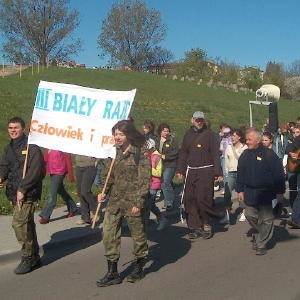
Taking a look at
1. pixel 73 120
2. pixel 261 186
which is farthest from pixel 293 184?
pixel 73 120

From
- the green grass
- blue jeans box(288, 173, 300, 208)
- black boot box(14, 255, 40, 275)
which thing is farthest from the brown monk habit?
the green grass

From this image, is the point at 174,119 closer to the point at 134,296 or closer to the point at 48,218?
the point at 48,218

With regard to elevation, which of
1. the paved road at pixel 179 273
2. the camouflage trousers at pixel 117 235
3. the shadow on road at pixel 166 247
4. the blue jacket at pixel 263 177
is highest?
the blue jacket at pixel 263 177

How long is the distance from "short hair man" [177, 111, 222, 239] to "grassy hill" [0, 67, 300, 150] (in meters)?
14.1

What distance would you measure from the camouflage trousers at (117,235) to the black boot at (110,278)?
8 centimetres

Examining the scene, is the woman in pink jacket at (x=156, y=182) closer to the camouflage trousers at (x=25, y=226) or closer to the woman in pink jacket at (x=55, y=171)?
the woman in pink jacket at (x=55, y=171)

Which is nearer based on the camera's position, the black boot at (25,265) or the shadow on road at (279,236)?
the black boot at (25,265)

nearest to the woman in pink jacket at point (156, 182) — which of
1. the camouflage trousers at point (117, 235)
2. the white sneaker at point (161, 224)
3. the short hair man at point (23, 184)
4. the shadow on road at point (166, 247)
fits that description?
the white sneaker at point (161, 224)

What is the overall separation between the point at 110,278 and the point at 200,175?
9.10 ft

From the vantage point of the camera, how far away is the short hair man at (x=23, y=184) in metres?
6.37

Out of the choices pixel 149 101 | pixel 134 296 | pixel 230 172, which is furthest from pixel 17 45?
pixel 134 296

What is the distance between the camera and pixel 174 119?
31203 millimetres

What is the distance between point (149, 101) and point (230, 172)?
87.9ft

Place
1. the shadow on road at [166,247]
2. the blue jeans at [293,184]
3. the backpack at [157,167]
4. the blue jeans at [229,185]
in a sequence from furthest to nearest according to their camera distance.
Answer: the blue jeans at [229,185] → the blue jeans at [293,184] → the backpack at [157,167] → the shadow on road at [166,247]
